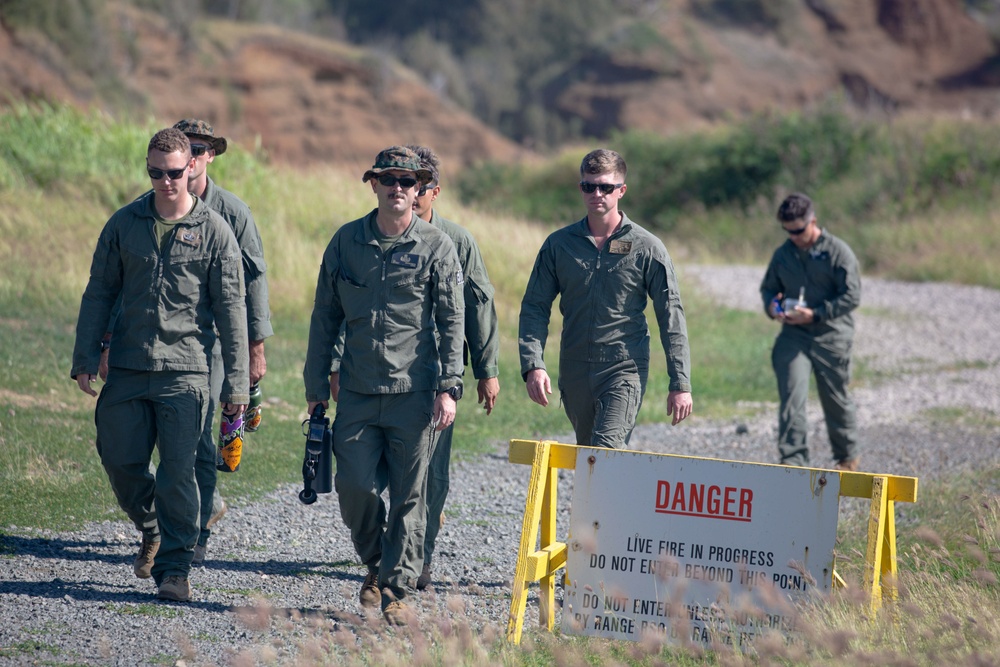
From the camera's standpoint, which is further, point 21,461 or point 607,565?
point 21,461

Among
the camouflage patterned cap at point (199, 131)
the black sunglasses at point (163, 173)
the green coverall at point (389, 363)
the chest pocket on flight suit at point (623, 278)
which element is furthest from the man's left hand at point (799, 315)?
the black sunglasses at point (163, 173)

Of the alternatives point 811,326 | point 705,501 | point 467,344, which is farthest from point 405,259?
point 811,326

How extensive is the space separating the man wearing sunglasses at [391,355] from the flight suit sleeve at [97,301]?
Result: 962mm

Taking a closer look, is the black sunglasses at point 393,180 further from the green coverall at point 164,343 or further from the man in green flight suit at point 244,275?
the man in green flight suit at point 244,275

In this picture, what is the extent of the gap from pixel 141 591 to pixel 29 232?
1068 centimetres

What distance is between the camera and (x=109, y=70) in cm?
3184

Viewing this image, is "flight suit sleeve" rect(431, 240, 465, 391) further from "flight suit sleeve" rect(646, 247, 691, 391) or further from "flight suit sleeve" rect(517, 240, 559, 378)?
"flight suit sleeve" rect(646, 247, 691, 391)

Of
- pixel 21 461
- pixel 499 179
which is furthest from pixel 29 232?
pixel 499 179

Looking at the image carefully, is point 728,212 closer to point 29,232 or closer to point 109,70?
point 109,70

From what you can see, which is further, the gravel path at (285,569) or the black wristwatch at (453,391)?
the black wristwatch at (453,391)

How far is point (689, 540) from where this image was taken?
15.9 ft

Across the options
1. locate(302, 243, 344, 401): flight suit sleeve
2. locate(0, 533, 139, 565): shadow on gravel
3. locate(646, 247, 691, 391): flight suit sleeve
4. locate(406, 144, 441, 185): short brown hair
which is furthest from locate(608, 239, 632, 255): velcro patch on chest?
locate(0, 533, 139, 565): shadow on gravel

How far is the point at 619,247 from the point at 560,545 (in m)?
1.58

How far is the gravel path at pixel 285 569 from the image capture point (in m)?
4.84
